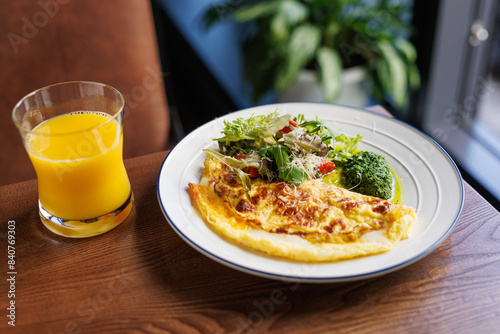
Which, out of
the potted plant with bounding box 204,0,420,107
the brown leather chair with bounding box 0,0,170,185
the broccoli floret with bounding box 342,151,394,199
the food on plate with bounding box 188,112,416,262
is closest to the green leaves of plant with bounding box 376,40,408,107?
the potted plant with bounding box 204,0,420,107

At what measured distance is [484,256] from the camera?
129cm

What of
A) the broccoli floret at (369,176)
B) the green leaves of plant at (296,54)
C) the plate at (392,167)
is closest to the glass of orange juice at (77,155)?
the plate at (392,167)

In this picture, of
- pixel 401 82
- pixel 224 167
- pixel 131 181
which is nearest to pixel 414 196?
pixel 224 167

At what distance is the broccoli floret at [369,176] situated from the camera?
1491 millimetres

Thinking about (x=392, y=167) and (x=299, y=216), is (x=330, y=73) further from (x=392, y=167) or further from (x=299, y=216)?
(x=299, y=216)

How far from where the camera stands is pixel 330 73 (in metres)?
3.15

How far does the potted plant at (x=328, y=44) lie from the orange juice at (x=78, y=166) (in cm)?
193

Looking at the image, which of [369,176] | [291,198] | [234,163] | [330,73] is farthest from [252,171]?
[330,73]

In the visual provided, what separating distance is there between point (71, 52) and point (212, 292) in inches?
79.7

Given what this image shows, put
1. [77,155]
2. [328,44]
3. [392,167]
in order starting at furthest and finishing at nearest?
[328,44]
[392,167]
[77,155]

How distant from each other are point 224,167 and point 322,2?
6.90ft

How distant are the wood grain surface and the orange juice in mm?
110

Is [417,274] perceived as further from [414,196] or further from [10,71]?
[10,71]

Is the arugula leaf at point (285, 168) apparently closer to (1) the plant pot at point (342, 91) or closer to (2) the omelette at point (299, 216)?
(2) the omelette at point (299, 216)
